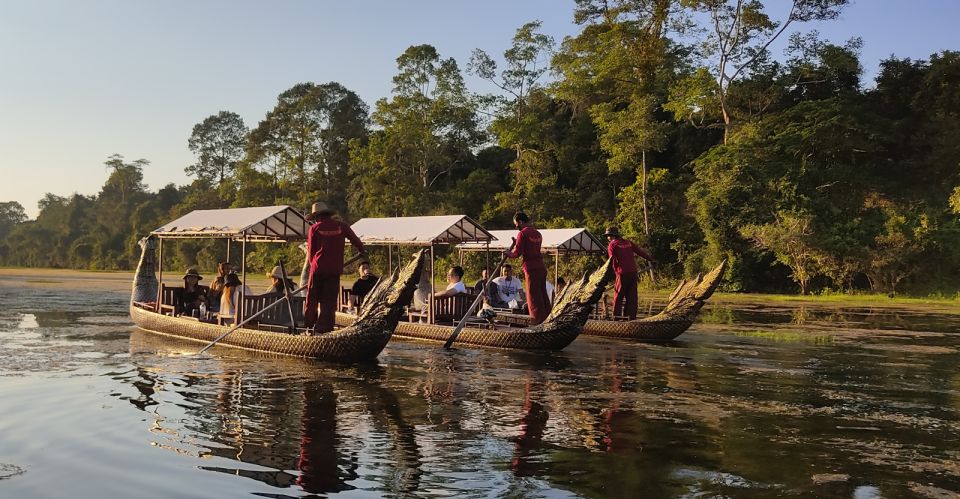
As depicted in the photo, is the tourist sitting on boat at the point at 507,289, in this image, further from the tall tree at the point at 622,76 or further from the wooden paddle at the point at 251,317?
the tall tree at the point at 622,76

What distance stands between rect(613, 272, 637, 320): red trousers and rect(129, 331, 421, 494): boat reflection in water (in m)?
5.56

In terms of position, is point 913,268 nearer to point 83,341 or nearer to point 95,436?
point 83,341

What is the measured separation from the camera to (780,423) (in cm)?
698

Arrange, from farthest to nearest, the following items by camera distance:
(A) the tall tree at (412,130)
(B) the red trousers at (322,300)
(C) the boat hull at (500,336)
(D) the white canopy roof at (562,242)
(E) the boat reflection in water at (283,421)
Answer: (A) the tall tree at (412,130)
(D) the white canopy roof at (562,242)
(C) the boat hull at (500,336)
(B) the red trousers at (322,300)
(E) the boat reflection in water at (283,421)

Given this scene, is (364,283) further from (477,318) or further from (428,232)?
(477,318)

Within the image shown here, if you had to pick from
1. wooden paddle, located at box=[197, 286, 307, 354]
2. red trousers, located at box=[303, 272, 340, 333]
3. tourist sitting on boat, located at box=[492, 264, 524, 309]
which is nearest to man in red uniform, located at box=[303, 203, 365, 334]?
red trousers, located at box=[303, 272, 340, 333]

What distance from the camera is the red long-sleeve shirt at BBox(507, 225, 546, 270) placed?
39.9ft

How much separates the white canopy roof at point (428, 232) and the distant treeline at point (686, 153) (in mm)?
17325

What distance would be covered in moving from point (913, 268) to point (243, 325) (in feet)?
81.3

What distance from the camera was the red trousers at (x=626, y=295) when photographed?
46.1 feet

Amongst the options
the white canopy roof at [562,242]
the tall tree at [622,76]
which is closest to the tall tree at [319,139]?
the tall tree at [622,76]

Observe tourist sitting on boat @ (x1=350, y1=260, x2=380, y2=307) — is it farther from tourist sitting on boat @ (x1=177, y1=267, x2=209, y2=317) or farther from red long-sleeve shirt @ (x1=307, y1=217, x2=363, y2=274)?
red long-sleeve shirt @ (x1=307, y1=217, x2=363, y2=274)

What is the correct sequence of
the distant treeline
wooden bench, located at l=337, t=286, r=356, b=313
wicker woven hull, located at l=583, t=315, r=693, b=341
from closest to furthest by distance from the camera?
wicker woven hull, located at l=583, t=315, r=693, b=341
wooden bench, located at l=337, t=286, r=356, b=313
the distant treeline

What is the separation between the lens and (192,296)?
14.3 m
